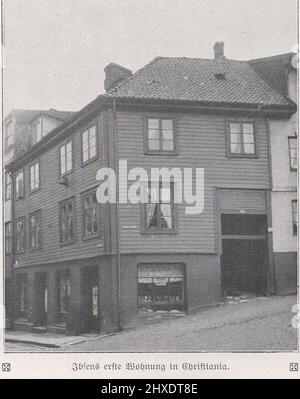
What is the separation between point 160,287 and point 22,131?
1196 cm

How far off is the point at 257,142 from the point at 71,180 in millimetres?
7015

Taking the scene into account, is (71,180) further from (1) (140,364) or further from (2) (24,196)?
(1) (140,364)

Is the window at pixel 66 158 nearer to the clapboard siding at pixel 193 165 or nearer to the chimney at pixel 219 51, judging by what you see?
the clapboard siding at pixel 193 165

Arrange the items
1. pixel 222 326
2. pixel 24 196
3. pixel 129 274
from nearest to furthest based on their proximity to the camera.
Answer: pixel 222 326, pixel 129 274, pixel 24 196

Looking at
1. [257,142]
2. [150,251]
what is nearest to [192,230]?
[150,251]

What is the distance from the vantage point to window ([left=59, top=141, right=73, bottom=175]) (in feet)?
78.5

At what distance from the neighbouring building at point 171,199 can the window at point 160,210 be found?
0.11 feet

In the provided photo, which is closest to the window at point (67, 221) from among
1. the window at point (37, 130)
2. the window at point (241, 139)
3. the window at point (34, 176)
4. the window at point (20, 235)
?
the window at point (34, 176)

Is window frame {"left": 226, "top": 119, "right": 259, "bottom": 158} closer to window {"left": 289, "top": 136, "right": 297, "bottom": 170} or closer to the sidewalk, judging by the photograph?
window {"left": 289, "top": 136, "right": 297, "bottom": 170}

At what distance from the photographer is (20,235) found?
91.7 ft

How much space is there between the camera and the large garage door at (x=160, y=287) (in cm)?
2050

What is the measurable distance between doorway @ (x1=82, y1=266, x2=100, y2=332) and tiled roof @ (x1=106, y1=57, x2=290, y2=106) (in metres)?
6.36

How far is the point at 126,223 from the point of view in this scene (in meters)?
20.5

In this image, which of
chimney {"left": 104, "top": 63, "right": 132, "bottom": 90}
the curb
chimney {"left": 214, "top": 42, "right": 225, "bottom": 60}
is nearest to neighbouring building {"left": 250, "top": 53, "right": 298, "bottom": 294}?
chimney {"left": 214, "top": 42, "right": 225, "bottom": 60}
